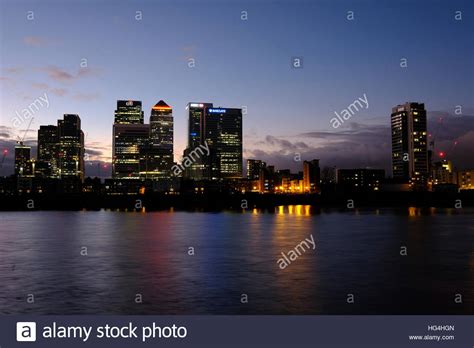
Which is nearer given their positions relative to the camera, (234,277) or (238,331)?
(238,331)

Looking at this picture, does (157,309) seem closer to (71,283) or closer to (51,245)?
(71,283)

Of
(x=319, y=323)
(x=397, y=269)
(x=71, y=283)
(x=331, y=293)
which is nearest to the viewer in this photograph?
(x=319, y=323)

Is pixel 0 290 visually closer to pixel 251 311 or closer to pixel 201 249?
pixel 251 311

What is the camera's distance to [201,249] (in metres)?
60.6

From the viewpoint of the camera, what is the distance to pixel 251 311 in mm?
27750

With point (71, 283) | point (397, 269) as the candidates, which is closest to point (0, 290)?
point (71, 283)

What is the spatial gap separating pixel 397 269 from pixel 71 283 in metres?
24.1

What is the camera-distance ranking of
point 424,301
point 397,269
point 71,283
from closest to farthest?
1. point 424,301
2. point 71,283
3. point 397,269

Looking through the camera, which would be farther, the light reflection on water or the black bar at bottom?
the light reflection on water

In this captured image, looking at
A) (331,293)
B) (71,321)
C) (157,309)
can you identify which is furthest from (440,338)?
(71,321)

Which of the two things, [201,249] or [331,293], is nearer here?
[331,293]

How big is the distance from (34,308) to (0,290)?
6397 millimetres

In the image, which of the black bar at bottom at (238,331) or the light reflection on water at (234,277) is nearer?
the black bar at bottom at (238,331)

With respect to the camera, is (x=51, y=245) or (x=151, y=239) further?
(x=151, y=239)
